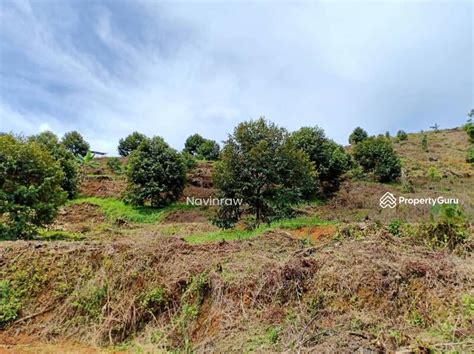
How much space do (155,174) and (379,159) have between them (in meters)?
15.5

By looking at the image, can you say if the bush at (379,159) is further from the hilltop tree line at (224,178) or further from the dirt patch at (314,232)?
the dirt patch at (314,232)

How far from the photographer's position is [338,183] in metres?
22.5

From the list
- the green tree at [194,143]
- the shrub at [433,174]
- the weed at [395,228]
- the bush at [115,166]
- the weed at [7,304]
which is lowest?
the weed at [7,304]

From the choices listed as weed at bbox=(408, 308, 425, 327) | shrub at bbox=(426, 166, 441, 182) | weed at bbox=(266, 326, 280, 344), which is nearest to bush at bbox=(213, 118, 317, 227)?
weed at bbox=(266, 326, 280, 344)

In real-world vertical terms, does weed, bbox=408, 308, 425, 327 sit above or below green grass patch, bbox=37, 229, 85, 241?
below

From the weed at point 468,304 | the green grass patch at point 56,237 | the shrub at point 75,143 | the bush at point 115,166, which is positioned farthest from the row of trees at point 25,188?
the shrub at point 75,143

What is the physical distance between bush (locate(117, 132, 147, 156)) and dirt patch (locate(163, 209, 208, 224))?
680 inches

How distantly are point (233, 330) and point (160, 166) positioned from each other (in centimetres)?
1543

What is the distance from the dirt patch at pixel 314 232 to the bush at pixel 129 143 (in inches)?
1084

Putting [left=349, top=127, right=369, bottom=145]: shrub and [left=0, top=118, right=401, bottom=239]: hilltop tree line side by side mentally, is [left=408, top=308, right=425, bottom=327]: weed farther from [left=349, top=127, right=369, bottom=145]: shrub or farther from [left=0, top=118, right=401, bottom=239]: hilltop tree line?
[left=349, top=127, right=369, bottom=145]: shrub

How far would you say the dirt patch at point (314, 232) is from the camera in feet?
25.4

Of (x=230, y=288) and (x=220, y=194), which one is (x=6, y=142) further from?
(x=230, y=288)

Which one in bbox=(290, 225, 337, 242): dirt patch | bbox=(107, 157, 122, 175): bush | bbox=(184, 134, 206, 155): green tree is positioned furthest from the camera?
bbox=(184, 134, 206, 155): green tree

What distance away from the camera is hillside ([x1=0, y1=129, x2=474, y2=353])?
4.22 meters
